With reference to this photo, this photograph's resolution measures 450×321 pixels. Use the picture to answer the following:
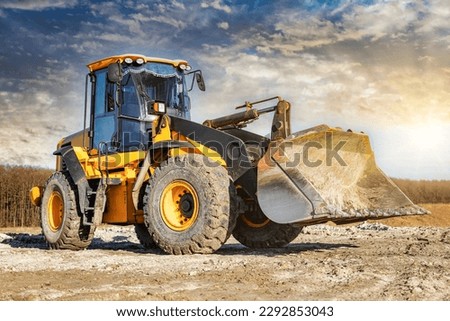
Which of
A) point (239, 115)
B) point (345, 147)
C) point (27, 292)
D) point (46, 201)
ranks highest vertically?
point (239, 115)

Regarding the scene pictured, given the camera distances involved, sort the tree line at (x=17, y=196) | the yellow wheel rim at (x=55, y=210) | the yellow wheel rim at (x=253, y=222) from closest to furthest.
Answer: the yellow wheel rim at (x=253, y=222) → the yellow wheel rim at (x=55, y=210) → the tree line at (x=17, y=196)

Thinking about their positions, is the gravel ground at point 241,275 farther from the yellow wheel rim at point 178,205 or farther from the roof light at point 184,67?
the roof light at point 184,67

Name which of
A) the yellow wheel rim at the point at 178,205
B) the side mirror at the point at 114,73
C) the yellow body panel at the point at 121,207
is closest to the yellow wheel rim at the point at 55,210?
the yellow body panel at the point at 121,207

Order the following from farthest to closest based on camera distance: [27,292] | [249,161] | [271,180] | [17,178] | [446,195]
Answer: [446,195] → [17,178] → [249,161] → [271,180] → [27,292]

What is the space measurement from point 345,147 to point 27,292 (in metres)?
5.07

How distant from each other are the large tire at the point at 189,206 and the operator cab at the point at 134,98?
1270 millimetres

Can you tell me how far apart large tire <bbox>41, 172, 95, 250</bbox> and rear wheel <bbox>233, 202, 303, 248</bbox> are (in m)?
2.75

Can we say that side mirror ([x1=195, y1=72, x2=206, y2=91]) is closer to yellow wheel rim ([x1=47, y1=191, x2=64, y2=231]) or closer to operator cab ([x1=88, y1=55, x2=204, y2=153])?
operator cab ([x1=88, y1=55, x2=204, y2=153])

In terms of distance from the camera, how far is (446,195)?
37.3 metres

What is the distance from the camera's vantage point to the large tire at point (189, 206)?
796 centimetres

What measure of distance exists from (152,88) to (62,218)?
2.94 metres

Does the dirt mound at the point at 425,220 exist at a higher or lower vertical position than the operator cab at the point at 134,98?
lower

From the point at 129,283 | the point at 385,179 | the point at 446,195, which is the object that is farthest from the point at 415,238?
the point at 446,195

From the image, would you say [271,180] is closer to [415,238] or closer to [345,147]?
[345,147]
